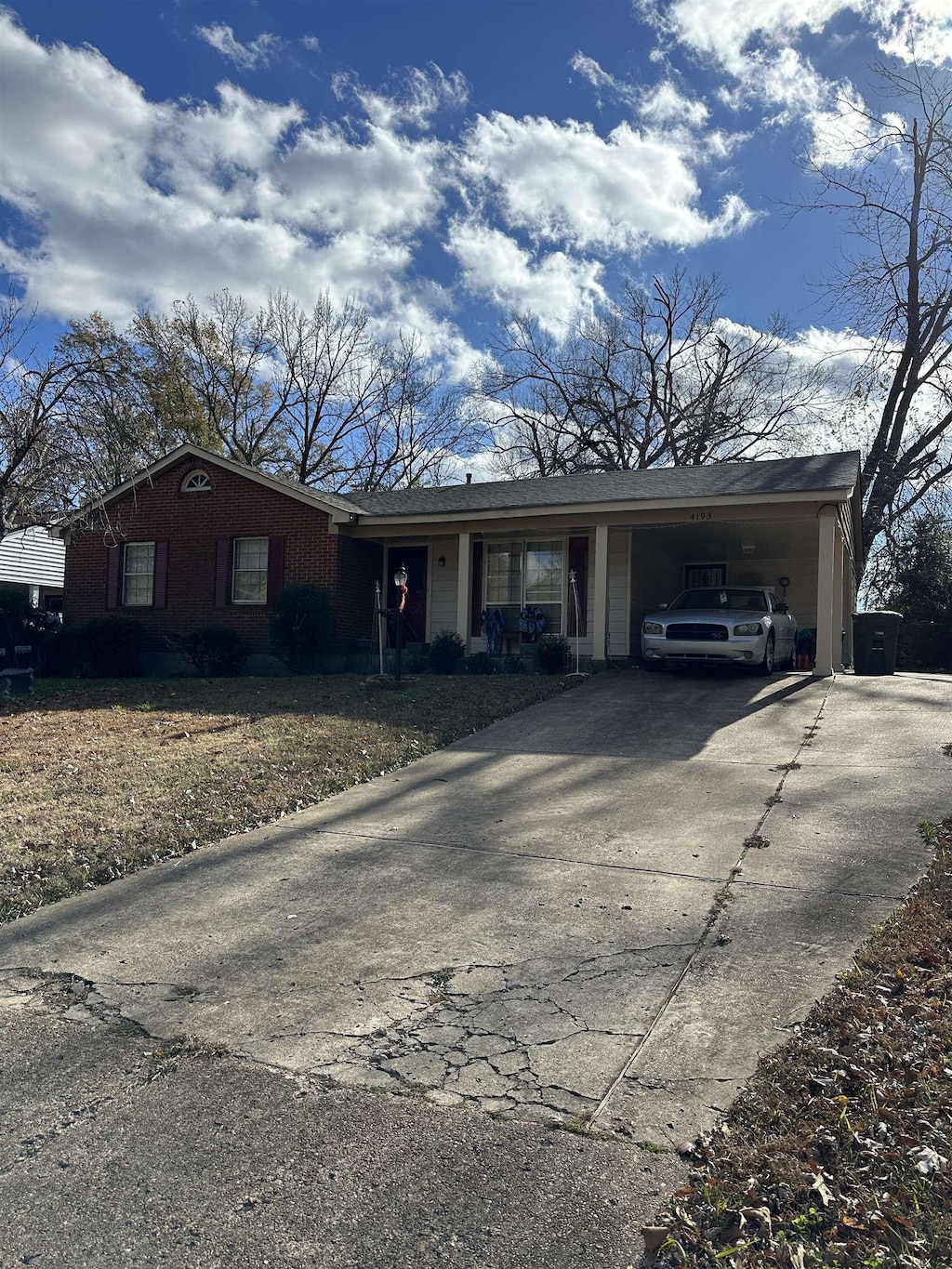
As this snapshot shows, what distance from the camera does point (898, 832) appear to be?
6293mm

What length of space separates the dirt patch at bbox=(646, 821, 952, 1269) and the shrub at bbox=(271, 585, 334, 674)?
1291 centimetres

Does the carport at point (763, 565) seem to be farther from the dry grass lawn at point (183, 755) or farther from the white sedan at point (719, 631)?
the dry grass lawn at point (183, 755)

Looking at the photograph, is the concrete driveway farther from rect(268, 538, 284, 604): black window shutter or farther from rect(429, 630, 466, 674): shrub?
rect(268, 538, 284, 604): black window shutter

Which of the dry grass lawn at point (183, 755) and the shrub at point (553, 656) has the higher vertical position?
the shrub at point (553, 656)

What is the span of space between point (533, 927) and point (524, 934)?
11 cm

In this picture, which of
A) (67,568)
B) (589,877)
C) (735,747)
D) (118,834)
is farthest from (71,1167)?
(67,568)

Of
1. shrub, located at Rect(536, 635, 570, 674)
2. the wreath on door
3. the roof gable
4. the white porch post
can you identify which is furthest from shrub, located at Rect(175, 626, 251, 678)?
the white porch post

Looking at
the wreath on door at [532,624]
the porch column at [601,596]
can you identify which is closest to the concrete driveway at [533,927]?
the porch column at [601,596]

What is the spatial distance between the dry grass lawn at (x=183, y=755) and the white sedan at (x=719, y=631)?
180cm

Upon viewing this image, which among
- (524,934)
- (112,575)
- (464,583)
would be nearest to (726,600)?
(464,583)

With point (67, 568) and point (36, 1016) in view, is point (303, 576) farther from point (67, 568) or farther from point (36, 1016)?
point (36, 1016)

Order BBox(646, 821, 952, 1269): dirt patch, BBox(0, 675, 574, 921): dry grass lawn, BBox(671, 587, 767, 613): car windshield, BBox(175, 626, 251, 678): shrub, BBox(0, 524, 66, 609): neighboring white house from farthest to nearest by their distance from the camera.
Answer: BBox(0, 524, 66, 609): neighboring white house
BBox(175, 626, 251, 678): shrub
BBox(671, 587, 767, 613): car windshield
BBox(0, 675, 574, 921): dry grass lawn
BBox(646, 821, 952, 1269): dirt patch

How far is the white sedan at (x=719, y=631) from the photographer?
1343cm

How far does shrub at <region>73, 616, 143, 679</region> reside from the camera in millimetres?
17188
